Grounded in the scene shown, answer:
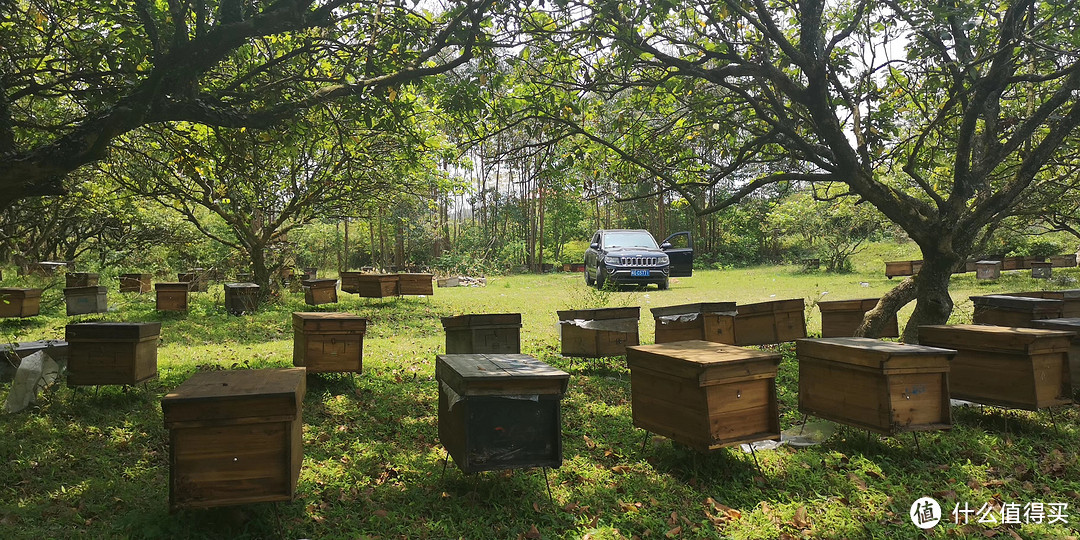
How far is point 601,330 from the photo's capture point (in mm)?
7199

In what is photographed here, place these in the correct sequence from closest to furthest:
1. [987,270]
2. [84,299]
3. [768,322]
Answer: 1. [768,322]
2. [84,299]
3. [987,270]

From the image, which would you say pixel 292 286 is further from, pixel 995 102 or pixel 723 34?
pixel 995 102

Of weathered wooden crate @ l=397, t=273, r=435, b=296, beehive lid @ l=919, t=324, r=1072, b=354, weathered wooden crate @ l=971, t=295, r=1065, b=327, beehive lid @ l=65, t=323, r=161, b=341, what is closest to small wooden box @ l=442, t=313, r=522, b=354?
beehive lid @ l=65, t=323, r=161, b=341

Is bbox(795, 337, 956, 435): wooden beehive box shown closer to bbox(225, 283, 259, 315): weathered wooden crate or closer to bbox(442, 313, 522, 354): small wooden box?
bbox(442, 313, 522, 354): small wooden box

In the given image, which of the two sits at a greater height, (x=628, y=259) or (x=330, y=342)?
(x=628, y=259)

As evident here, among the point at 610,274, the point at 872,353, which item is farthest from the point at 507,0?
the point at 610,274

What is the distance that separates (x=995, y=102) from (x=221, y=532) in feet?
29.7

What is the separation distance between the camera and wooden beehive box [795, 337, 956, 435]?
413 centimetres

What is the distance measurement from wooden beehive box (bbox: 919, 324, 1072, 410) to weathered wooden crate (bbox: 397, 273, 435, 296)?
36.5 feet

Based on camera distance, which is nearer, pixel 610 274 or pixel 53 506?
pixel 53 506

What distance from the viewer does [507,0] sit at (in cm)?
558

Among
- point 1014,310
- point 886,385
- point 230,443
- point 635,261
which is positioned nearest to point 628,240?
point 635,261

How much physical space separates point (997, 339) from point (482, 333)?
454 cm

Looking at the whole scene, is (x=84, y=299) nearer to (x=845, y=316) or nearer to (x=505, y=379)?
(x=505, y=379)
